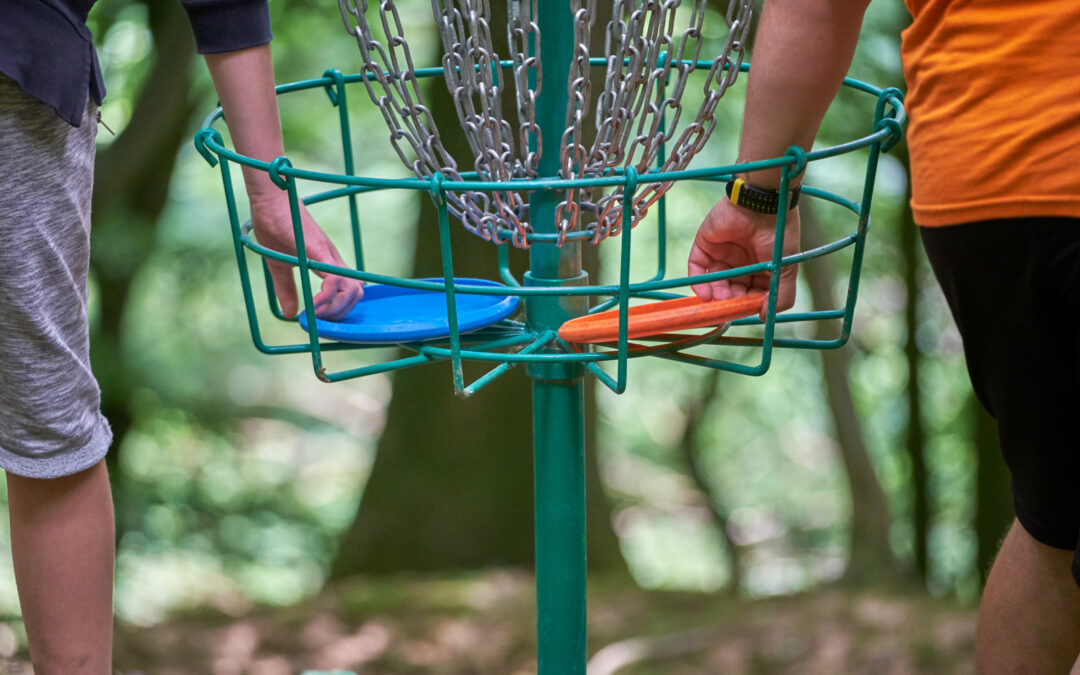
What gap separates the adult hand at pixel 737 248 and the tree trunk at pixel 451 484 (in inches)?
35.7

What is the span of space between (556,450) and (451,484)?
97 centimetres

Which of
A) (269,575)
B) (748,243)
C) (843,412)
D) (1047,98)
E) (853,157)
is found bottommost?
(269,575)

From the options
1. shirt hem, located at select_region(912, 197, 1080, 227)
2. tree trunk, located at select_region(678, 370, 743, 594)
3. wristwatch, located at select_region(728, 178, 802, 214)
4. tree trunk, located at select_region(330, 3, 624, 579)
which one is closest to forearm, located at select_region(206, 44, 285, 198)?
wristwatch, located at select_region(728, 178, 802, 214)

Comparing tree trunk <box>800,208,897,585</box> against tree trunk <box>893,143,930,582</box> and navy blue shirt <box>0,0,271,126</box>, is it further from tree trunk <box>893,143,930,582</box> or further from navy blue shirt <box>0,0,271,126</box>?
navy blue shirt <box>0,0,271,126</box>

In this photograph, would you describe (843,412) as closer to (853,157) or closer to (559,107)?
(853,157)

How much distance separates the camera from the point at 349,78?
2.96 feet

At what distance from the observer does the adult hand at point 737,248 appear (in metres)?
0.74

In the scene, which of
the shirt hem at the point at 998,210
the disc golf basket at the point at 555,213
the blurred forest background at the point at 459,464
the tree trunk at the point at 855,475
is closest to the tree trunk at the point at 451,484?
the blurred forest background at the point at 459,464

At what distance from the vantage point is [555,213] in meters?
0.74

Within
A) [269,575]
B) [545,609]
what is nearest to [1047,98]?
[545,609]

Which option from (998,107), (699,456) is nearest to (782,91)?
(998,107)

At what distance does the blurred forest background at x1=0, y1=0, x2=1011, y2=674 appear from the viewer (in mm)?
1680

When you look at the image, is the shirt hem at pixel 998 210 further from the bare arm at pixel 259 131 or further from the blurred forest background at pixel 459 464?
the blurred forest background at pixel 459 464

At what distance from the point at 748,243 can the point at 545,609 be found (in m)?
0.29
